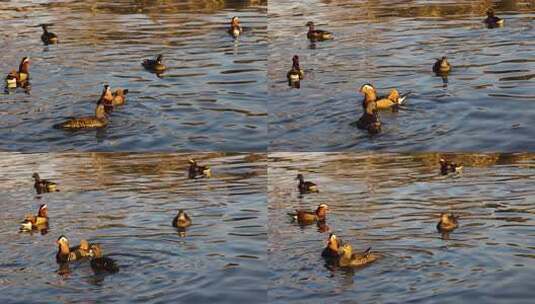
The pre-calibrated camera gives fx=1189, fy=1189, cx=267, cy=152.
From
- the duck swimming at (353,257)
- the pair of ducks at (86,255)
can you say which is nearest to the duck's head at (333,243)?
the duck swimming at (353,257)

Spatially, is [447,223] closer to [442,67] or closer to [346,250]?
[346,250]

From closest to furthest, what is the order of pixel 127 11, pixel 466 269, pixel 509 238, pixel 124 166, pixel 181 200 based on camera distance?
pixel 466 269 < pixel 509 238 < pixel 181 200 < pixel 124 166 < pixel 127 11

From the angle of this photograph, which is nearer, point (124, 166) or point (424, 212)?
point (424, 212)

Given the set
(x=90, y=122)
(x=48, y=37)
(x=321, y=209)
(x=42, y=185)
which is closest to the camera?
(x=321, y=209)

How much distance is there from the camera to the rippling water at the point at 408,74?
19.7 metres

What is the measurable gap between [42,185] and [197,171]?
2690mm

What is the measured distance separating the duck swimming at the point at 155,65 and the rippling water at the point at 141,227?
2779mm

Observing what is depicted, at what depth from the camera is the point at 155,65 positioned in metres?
24.9

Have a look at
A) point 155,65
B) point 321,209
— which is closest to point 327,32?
point 155,65

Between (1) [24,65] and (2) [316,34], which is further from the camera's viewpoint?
(2) [316,34]

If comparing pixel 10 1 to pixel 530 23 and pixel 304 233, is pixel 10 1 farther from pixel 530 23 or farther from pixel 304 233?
pixel 304 233

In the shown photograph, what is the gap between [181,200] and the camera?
2053 cm

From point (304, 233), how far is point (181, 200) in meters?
2.57

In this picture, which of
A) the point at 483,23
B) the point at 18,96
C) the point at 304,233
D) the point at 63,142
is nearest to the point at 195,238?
the point at 304,233
